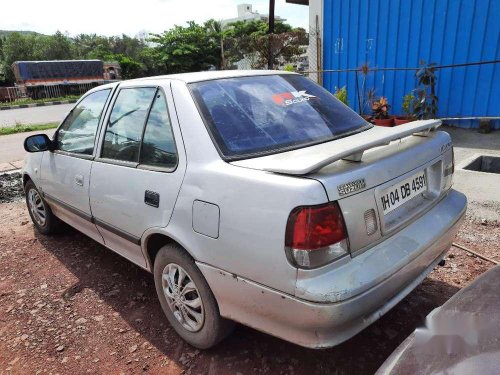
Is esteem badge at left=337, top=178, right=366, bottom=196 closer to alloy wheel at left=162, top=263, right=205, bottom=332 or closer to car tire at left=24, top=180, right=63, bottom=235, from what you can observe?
alloy wheel at left=162, top=263, right=205, bottom=332

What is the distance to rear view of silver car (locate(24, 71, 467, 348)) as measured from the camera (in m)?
1.77

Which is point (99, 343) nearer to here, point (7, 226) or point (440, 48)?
point (7, 226)

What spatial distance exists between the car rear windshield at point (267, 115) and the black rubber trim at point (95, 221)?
1.00 m

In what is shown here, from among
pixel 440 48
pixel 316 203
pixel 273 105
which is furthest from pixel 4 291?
pixel 440 48

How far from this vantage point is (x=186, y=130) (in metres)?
2.29

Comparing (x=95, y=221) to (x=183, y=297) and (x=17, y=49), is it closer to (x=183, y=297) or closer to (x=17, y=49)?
(x=183, y=297)

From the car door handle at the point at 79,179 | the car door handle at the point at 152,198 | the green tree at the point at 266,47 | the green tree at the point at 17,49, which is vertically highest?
the green tree at the point at 17,49

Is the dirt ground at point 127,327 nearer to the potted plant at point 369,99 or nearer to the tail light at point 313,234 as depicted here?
the tail light at point 313,234

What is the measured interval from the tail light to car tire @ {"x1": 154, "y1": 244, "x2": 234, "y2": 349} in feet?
2.31

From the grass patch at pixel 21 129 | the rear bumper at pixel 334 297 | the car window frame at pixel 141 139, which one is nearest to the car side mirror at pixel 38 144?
the car window frame at pixel 141 139

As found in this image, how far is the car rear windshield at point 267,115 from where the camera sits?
2244 mm

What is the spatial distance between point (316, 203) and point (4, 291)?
10.0ft

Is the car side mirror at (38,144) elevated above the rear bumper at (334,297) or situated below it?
above

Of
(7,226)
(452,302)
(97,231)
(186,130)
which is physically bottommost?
(7,226)
